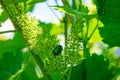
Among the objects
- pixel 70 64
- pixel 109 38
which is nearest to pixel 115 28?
pixel 109 38

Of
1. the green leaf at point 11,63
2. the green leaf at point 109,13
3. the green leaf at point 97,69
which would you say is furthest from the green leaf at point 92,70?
the green leaf at point 11,63

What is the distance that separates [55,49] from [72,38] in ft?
0.17

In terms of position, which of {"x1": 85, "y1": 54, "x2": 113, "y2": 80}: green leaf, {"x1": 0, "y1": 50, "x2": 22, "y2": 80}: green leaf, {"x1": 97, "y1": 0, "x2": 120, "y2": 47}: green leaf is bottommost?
{"x1": 0, "y1": 50, "x2": 22, "y2": 80}: green leaf

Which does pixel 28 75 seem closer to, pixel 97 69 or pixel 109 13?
pixel 97 69

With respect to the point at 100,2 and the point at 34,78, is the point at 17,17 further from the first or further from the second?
the point at 34,78

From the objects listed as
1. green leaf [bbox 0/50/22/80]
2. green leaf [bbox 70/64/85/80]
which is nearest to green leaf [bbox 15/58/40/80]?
green leaf [bbox 0/50/22/80]

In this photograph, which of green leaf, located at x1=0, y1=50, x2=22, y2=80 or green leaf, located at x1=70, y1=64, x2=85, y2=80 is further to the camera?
green leaf, located at x1=0, y1=50, x2=22, y2=80

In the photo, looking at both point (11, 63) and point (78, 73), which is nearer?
point (78, 73)

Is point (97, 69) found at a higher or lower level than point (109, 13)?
lower

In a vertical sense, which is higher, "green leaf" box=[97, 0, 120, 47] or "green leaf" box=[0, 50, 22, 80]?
"green leaf" box=[97, 0, 120, 47]

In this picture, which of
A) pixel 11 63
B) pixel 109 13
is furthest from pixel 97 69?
pixel 11 63

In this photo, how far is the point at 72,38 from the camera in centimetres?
92

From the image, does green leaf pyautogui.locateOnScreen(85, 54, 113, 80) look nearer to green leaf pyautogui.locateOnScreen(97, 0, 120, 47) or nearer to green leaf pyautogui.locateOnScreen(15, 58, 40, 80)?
green leaf pyautogui.locateOnScreen(97, 0, 120, 47)

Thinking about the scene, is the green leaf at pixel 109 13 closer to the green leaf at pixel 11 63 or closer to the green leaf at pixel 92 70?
the green leaf at pixel 92 70
